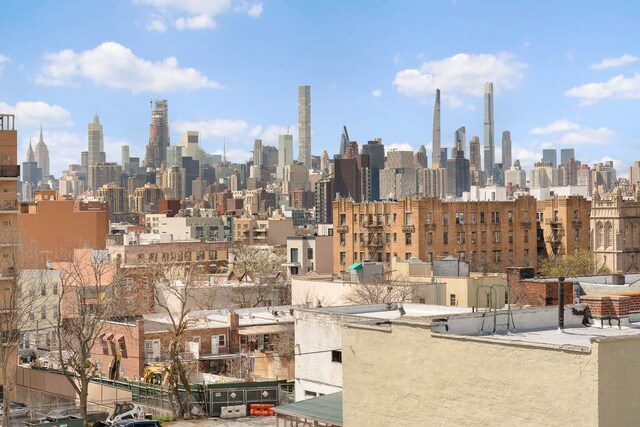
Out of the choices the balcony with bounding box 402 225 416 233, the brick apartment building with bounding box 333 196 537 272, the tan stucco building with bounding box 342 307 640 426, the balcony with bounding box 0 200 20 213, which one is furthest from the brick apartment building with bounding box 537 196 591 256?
the tan stucco building with bounding box 342 307 640 426

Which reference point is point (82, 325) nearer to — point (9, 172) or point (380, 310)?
point (380, 310)

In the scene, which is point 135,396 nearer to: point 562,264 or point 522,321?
point 522,321

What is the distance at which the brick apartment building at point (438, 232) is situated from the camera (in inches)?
4306

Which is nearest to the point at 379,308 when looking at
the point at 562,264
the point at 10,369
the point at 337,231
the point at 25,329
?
the point at 10,369

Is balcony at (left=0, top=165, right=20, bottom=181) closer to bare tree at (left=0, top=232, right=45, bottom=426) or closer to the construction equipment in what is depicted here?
bare tree at (left=0, top=232, right=45, bottom=426)

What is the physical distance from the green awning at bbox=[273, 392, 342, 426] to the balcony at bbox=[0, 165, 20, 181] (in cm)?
5007

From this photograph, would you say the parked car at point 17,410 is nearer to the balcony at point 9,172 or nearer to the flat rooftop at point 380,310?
the flat rooftop at point 380,310

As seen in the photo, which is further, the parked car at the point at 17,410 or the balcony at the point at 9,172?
the balcony at the point at 9,172

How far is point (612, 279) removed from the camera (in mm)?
41375

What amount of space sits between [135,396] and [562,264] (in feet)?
214

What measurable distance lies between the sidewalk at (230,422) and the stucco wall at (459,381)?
20050 mm

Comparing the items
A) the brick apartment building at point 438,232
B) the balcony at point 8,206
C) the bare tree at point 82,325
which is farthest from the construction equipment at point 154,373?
the brick apartment building at point 438,232

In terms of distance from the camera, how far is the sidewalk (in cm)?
4366

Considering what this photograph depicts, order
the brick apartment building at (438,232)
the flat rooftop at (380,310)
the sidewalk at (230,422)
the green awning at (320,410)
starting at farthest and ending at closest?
the brick apartment building at (438,232), the sidewalk at (230,422), the flat rooftop at (380,310), the green awning at (320,410)
